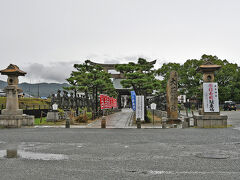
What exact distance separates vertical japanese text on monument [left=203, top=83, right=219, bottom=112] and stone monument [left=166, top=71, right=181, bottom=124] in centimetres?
403

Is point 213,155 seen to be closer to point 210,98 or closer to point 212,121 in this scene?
point 212,121

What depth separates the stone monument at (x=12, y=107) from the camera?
16047 mm

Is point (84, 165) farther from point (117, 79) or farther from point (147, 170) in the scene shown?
point (117, 79)

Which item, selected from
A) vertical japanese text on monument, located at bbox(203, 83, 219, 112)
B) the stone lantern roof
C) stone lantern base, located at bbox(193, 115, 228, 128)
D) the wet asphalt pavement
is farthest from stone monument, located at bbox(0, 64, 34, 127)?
vertical japanese text on monument, located at bbox(203, 83, 219, 112)

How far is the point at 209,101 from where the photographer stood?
15633mm

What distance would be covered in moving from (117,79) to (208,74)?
46920 mm

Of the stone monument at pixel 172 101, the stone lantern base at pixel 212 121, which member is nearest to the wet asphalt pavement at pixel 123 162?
the stone lantern base at pixel 212 121

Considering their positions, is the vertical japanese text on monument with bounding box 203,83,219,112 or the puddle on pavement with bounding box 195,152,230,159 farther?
the vertical japanese text on monument with bounding box 203,83,219,112

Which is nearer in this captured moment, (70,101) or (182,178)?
(182,178)

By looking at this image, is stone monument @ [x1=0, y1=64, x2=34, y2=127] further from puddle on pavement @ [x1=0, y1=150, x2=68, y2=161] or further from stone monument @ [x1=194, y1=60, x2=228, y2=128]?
stone monument @ [x1=194, y1=60, x2=228, y2=128]

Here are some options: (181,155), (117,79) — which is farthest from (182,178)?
(117,79)

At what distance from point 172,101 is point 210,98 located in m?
4.31

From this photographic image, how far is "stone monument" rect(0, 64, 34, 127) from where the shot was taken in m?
16.0

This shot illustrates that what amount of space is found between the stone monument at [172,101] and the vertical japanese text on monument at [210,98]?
13.2ft
